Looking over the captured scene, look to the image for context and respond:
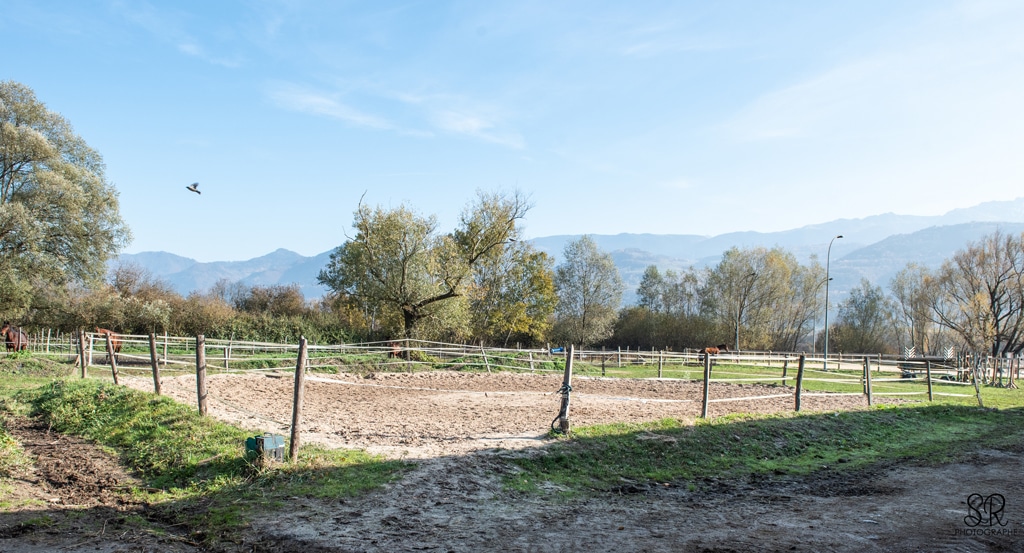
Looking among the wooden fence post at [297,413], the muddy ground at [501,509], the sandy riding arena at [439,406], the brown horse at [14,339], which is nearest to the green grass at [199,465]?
the wooden fence post at [297,413]

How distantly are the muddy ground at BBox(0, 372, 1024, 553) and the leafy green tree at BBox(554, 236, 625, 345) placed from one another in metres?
45.9

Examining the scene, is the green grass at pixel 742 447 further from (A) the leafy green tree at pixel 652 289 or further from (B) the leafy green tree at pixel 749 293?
(A) the leafy green tree at pixel 652 289

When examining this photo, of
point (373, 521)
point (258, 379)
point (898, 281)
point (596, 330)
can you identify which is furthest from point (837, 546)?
point (898, 281)

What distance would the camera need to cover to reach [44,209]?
2752 centimetres

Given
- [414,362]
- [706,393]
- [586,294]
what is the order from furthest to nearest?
[586,294] < [414,362] < [706,393]

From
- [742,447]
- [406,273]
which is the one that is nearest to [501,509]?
[742,447]

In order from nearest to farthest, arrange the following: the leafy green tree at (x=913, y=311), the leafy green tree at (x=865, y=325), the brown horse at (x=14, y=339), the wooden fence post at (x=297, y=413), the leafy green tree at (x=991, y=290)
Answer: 1. the wooden fence post at (x=297, y=413)
2. the brown horse at (x=14, y=339)
3. the leafy green tree at (x=991, y=290)
4. the leafy green tree at (x=913, y=311)
5. the leafy green tree at (x=865, y=325)

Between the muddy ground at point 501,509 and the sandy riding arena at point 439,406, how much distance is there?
0.09 m

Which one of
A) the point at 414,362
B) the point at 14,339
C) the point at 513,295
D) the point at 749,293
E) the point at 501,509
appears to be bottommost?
the point at 414,362

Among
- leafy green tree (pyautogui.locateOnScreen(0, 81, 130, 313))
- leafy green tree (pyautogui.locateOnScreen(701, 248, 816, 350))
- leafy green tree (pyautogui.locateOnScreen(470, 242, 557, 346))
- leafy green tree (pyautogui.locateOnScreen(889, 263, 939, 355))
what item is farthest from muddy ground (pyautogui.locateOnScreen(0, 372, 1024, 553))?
leafy green tree (pyautogui.locateOnScreen(889, 263, 939, 355))

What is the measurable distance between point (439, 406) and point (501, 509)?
7.29 meters

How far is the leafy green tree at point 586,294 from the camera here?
186 ft

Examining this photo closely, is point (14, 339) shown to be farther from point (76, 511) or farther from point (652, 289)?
point (652, 289)

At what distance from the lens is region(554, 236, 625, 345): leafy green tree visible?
56.7m
